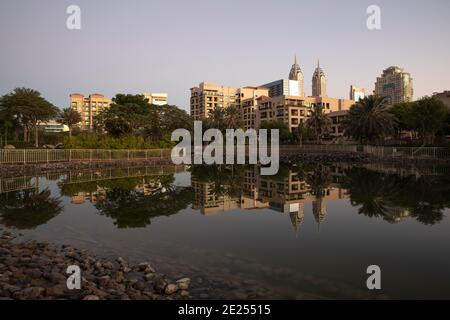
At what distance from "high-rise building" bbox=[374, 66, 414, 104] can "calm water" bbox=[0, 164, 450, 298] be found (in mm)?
163415

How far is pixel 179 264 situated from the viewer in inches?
355

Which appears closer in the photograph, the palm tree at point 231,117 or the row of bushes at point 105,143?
the row of bushes at point 105,143

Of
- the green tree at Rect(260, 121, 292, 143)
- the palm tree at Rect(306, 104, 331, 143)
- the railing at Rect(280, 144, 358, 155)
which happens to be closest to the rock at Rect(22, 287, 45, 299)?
the railing at Rect(280, 144, 358, 155)

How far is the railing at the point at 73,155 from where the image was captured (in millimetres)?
34078

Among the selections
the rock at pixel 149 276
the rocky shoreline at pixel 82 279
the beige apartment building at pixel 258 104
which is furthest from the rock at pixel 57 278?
the beige apartment building at pixel 258 104

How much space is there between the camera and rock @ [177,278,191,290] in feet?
24.0

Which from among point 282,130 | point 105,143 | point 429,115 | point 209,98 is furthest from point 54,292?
point 209,98

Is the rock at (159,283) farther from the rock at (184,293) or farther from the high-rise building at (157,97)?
the high-rise building at (157,97)

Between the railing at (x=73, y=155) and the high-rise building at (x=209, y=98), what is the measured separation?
79.7 metres

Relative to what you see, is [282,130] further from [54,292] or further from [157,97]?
[157,97]

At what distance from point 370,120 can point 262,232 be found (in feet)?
166

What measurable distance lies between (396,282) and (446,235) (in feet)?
18.3

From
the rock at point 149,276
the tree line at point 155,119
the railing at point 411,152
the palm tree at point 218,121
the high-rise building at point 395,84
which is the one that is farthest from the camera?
the high-rise building at point 395,84
